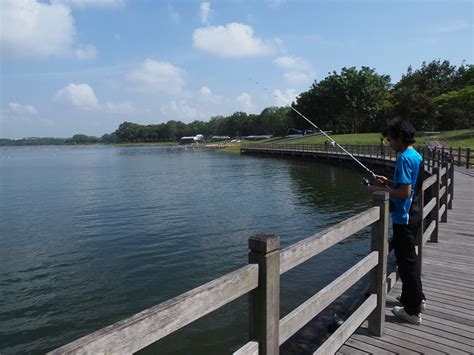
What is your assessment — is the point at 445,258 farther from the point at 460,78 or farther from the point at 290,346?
the point at 460,78

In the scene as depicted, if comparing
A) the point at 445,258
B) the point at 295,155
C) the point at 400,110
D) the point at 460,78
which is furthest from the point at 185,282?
the point at 460,78

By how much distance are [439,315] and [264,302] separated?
3.24 m

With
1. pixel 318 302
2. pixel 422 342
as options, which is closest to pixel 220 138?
pixel 422 342

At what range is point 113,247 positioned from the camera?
1277 centimetres

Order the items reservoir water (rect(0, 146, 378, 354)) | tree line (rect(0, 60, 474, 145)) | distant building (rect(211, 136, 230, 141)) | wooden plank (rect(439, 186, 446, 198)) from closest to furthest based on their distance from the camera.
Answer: reservoir water (rect(0, 146, 378, 354))
wooden plank (rect(439, 186, 446, 198))
tree line (rect(0, 60, 474, 145))
distant building (rect(211, 136, 230, 141))

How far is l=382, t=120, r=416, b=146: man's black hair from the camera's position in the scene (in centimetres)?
412

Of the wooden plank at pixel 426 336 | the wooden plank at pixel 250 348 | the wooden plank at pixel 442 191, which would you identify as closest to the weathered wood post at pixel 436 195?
the wooden plank at pixel 442 191

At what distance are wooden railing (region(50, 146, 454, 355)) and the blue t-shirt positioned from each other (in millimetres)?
290

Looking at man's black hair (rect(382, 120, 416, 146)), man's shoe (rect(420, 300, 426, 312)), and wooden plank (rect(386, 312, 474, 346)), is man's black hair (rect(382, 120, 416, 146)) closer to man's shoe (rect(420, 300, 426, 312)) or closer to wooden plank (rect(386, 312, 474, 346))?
man's shoe (rect(420, 300, 426, 312))

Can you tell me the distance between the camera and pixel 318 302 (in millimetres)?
3145

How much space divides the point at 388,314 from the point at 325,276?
485 cm

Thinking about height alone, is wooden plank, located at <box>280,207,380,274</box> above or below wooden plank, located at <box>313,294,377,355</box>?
above

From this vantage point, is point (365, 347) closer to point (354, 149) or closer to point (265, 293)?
point (265, 293)

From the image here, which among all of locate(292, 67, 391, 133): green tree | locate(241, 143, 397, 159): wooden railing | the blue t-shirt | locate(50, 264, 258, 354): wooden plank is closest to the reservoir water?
the blue t-shirt
